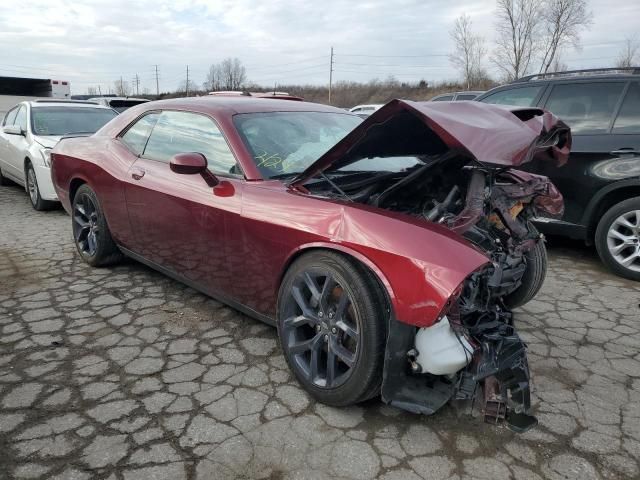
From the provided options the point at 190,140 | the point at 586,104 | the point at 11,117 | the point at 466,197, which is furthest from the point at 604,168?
the point at 11,117

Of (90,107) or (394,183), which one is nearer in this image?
(394,183)

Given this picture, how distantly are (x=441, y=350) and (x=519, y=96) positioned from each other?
4201mm

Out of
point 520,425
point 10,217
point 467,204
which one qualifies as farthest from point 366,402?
point 10,217

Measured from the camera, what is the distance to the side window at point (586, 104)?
4664mm

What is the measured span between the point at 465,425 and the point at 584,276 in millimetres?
2850

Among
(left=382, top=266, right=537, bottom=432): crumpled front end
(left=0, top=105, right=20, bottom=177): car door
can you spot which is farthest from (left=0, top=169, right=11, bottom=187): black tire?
(left=382, top=266, right=537, bottom=432): crumpled front end

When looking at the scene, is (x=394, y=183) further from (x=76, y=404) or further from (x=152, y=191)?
(x=76, y=404)

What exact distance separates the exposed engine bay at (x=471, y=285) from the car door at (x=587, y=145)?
1504 mm

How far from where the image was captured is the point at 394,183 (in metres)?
2.96

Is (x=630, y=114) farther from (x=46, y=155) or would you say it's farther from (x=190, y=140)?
(x=46, y=155)

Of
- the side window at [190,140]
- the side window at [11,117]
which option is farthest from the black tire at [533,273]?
the side window at [11,117]

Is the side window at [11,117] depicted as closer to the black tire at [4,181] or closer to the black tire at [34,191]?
the black tire at [4,181]

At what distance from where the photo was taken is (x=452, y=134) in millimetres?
2201

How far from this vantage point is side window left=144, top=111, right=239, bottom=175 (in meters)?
3.12
